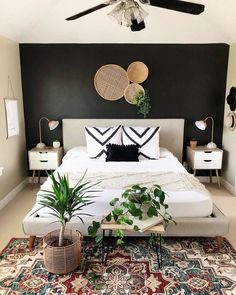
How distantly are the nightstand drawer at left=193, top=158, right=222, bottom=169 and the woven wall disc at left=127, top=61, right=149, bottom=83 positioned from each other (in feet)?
5.30

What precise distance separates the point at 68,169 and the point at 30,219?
3.10ft

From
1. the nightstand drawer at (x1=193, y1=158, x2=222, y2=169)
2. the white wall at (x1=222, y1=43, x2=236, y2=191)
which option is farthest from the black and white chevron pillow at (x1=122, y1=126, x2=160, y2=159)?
the white wall at (x1=222, y1=43, x2=236, y2=191)

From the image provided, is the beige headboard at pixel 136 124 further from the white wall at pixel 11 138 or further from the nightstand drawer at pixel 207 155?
the white wall at pixel 11 138

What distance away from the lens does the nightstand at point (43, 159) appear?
4238mm

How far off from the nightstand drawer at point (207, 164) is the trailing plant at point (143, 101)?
1153 mm

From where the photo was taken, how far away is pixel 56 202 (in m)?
2.16

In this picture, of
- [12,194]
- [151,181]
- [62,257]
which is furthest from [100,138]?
[62,257]

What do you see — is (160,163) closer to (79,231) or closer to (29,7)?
(79,231)

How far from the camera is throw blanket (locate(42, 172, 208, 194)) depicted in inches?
110

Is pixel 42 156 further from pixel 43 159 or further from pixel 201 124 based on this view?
pixel 201 124

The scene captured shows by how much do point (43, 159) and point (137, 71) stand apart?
207 cm

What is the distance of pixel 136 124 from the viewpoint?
14.6ft

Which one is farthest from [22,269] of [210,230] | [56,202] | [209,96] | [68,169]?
[209,96]

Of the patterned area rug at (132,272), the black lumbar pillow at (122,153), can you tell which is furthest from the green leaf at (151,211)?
the black lumbar pillow at (122,153)
